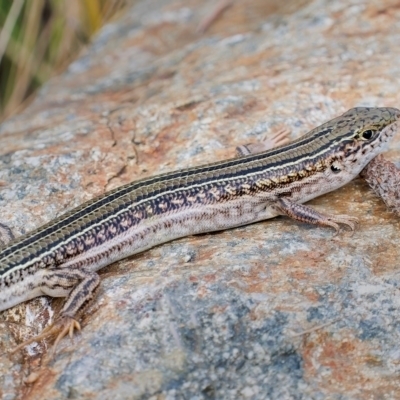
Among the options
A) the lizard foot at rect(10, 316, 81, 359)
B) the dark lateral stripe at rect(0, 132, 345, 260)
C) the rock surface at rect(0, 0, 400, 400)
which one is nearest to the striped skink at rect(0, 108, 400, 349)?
the dark lateral stripe at rect(0, 132, 345, 260)

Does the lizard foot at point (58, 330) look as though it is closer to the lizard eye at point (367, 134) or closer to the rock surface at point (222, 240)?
the rock surface at point (222, 240)

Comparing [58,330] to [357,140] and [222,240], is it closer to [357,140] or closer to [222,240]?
[222,240]

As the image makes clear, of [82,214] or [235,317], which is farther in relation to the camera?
[82,214]

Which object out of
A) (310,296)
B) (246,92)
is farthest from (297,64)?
(310,296)

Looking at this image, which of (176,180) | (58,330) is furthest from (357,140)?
(58,330)

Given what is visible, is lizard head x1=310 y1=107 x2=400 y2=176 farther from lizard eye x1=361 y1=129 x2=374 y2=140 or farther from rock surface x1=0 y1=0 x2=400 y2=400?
rock surface x1=0 y1=0 x2=400 y2=400

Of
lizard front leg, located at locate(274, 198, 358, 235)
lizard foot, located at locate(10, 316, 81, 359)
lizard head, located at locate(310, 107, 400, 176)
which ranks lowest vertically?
lizard front leg, located at locate(274, 198, 358, 235)

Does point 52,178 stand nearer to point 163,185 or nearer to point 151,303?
point 163,185
